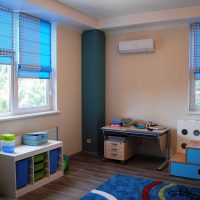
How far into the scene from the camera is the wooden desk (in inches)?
164

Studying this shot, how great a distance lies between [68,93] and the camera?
188 inches

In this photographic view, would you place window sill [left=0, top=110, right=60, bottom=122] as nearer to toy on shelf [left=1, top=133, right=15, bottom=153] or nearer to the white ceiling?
toy on shelf [left=1, top=133, right=15, bottom=153]

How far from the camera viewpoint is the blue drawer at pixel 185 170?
3708 mm

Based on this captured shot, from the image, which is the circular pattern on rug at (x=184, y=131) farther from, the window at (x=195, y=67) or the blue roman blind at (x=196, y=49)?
the blue roman blind at (x=196, y=49)

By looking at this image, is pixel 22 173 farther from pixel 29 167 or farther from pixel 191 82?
pixel 191 82

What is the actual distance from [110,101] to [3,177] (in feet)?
8.62

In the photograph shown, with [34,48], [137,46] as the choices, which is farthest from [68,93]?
[137,46]

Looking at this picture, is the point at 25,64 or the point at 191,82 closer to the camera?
the point at 25,64

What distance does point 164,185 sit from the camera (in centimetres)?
349

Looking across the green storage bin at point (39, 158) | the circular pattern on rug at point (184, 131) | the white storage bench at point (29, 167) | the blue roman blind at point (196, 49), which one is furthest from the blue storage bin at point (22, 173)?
the blue roman blind at point (196, 49)

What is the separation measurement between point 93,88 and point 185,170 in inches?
86.9

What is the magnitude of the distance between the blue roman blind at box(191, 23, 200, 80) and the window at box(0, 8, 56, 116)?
2.39 meters

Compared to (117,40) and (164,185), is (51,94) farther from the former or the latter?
(164,185)

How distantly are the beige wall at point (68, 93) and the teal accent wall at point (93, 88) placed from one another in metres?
0.12
